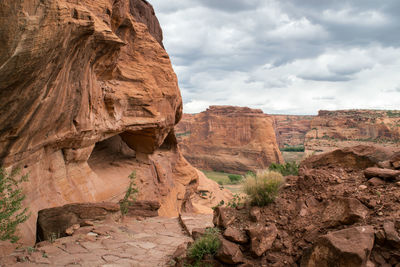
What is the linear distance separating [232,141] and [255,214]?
4870 centimetres

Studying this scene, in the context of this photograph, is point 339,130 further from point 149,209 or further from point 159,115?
point 149,209

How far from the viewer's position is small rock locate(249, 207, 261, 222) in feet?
14.2

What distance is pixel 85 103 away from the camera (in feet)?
29.7

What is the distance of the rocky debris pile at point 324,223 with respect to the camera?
3.01 m

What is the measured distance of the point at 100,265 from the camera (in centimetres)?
461

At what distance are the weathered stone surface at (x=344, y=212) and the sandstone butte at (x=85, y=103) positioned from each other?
5478 millimetres

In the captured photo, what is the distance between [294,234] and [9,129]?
19.7ft

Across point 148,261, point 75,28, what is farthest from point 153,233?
point 75,28

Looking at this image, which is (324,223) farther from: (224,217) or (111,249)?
(111,249)

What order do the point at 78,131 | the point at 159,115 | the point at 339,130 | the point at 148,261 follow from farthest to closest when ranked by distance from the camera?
the point at 339,130 → the point at 159,115 → the point at 78,131 → the point at 148,261

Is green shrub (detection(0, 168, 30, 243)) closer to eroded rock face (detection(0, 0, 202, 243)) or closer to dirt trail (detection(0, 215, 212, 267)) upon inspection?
dirt trail (detection(0, 215, 212, 267))

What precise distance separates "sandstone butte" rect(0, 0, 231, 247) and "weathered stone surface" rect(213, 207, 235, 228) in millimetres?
4345

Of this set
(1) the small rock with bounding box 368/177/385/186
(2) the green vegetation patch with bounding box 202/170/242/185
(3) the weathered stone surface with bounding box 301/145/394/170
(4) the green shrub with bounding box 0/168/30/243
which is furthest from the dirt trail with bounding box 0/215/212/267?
(2) the green vegetation patch with bounding box 202/170/242/185

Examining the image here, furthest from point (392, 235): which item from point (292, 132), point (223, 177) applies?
point (292, 132)
